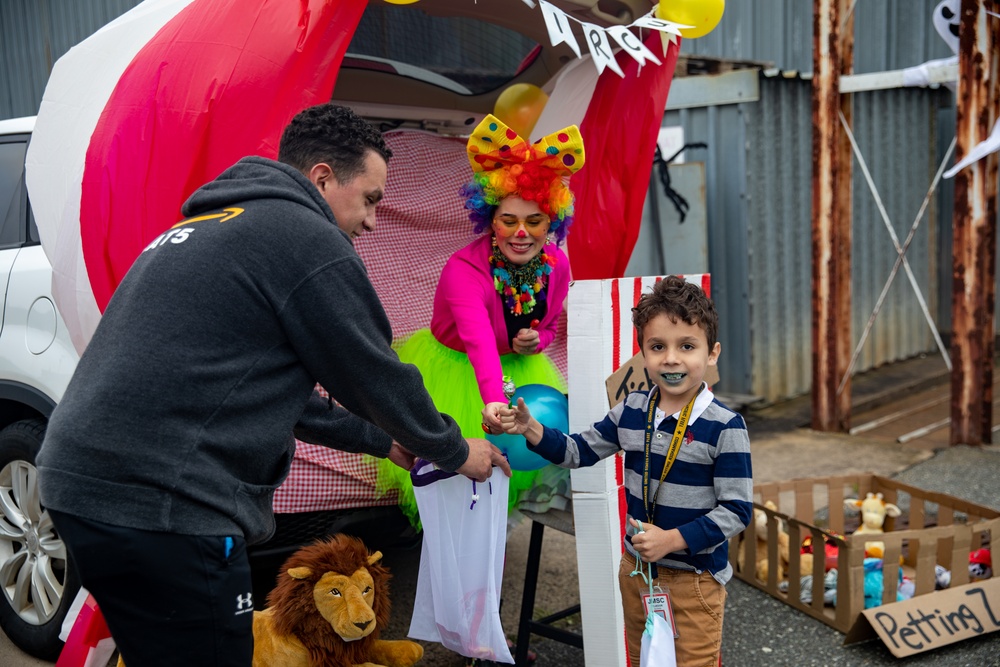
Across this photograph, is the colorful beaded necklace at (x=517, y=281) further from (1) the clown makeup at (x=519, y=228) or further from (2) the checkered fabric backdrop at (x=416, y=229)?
(2) the checkered fabric backdrop at (x=416, y=229)

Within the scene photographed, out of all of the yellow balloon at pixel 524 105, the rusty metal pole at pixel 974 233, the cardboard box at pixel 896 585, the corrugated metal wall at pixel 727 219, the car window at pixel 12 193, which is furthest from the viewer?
the corrugated metal wall at pixel 727 219

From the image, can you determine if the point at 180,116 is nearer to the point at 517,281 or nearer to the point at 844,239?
the point at 517,281

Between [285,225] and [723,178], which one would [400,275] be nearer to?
[285,225]

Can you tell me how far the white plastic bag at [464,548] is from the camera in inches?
115

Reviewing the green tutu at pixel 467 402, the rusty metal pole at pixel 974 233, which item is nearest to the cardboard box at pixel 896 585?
the green tutu at pixel 467 402

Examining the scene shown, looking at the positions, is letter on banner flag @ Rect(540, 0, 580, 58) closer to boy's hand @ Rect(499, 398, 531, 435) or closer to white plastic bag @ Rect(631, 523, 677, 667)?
boy's hand @ Rect(499, 398, 531, 435)

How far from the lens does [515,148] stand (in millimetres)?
3158

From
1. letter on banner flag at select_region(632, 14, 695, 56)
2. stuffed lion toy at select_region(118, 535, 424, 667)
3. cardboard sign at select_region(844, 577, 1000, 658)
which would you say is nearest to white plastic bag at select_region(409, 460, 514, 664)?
stuffed lion toy at select_region(118, 535, 424, 667)

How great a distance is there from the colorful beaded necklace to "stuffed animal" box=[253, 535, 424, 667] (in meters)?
1.01

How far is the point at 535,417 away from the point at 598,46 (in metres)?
1.41

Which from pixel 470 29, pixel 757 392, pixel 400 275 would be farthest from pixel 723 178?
pixel 400 275

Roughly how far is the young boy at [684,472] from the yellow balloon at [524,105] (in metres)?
2.18

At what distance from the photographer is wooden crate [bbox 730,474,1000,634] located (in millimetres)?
3611

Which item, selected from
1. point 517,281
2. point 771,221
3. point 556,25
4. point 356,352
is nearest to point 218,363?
point 356,352
